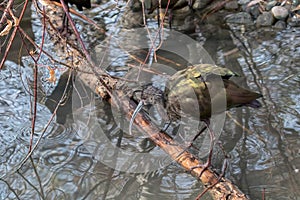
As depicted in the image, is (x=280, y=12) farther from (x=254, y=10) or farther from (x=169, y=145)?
(x=169, y=145)

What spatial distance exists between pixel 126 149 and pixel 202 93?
0.86 meters

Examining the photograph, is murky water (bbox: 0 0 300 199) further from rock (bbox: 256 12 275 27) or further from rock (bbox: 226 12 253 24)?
rock (bbox: 226 12 253 24)

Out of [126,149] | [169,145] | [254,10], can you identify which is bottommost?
[126,149]

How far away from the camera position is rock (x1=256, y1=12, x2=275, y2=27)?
4.56 meters

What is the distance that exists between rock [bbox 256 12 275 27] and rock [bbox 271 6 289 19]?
0.04m

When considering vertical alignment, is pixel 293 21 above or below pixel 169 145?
above

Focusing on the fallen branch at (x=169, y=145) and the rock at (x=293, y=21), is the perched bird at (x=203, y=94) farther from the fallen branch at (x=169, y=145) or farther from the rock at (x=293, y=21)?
the rock at (x=293, y=21)

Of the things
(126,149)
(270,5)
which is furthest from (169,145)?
(270,5)

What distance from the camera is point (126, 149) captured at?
10.00 feet

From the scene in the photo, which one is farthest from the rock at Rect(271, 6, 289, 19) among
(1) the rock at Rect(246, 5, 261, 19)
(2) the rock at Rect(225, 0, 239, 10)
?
(2) the rock at Rect(225, 0, 239, 10)

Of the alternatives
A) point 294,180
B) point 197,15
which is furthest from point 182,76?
point 197,15

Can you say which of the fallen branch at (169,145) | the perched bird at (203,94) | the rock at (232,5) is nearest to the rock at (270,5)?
the rock at (232,5)

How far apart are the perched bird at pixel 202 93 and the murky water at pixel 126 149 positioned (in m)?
0.51

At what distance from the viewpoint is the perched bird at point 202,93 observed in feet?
7.82
